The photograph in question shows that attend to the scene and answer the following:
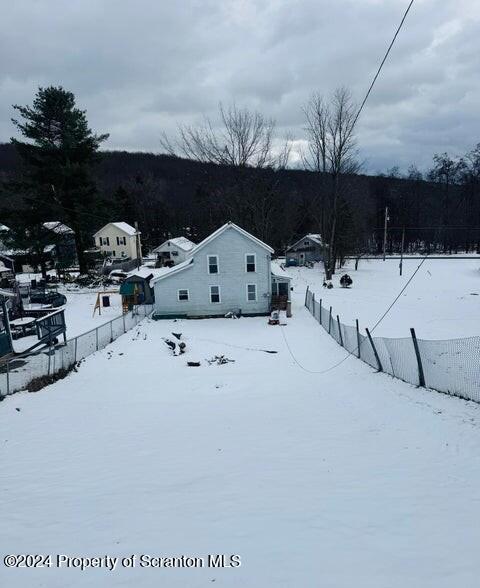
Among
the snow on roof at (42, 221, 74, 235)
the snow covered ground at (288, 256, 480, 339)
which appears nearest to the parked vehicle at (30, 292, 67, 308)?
the snow on roof at (42, 221, 74, 235)

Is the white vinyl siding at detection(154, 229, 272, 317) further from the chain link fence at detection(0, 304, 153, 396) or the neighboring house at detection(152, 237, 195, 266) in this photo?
the neighboring house at detection(152, 237, 195, 266)

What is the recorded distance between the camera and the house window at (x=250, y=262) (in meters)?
27.0

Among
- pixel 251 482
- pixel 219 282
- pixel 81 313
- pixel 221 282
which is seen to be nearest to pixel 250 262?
pixel 221 282

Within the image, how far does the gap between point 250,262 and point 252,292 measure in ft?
7.43

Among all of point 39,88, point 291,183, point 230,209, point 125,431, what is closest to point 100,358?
point 125,431

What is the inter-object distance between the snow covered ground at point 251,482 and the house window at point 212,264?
563 inches

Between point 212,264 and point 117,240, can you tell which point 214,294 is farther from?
point 117,240

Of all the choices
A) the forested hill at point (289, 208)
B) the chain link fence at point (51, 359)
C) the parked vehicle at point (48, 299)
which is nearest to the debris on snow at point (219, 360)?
the chain link fence at point (51, 359)

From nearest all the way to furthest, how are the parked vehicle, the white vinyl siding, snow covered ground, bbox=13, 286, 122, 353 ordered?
snow covered ground, bbox=13, 286, 122, 353, the white vinyl siding, the parked vehicle

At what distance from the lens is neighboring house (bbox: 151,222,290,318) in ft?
88.0

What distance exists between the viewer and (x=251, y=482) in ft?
22.5

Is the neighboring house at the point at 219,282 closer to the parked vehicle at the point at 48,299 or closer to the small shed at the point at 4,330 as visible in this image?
the parked vehicle at the point at 48,299

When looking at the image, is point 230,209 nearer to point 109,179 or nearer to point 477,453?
point 477,453

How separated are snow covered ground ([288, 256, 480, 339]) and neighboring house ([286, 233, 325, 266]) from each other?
24.7 feet
